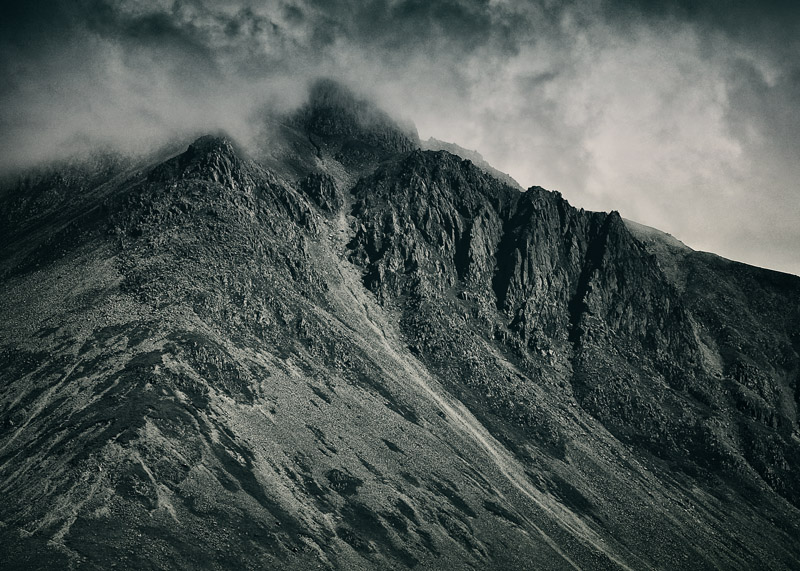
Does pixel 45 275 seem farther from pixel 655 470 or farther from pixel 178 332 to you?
pixel 655 470

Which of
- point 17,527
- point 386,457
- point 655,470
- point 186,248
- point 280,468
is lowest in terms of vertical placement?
point 17,527

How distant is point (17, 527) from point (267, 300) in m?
109

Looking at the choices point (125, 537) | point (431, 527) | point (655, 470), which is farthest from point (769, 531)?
point (125, 537)

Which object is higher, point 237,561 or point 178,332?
point 178,332

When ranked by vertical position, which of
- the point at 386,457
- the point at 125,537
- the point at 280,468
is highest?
the point at 386,457

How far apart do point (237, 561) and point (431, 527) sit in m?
48.7

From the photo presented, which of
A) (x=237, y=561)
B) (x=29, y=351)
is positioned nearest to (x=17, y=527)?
(x=237, y=561)

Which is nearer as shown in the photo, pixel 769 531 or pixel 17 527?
pixel 17 527

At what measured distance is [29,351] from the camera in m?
152

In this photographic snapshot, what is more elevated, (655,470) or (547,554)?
(655,470)

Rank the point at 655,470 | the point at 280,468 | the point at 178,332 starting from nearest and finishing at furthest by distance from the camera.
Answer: the point at 280,468
the point at 178,332
the point at 655,470

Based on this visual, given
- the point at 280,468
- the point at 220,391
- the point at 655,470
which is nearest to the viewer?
the point at 280,468

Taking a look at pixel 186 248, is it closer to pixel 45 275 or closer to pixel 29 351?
pixel 45 275

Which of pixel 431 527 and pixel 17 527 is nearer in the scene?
pixel 17 527
